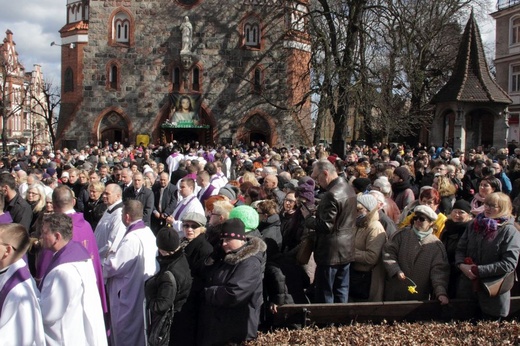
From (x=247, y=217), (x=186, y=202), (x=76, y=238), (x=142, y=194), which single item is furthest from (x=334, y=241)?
(x=142, y=194)

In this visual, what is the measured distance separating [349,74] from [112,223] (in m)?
17.2

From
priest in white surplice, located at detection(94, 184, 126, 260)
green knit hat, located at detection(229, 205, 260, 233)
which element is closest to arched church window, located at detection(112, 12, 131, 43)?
priest in white surplice, located at detection(94, 184, 126, 260)

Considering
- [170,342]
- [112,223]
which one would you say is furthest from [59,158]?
[170,342]

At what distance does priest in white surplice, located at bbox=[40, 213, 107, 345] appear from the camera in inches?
175

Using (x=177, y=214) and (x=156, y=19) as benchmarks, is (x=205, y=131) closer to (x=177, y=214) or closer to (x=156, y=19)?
(x=156, y=19)

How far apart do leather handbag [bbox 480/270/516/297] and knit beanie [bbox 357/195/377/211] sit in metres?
1.49

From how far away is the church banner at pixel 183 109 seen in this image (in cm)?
3525

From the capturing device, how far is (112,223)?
6.89 m

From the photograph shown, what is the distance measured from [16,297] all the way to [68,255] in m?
0.64

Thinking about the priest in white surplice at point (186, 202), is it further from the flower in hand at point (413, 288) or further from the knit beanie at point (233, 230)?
the flower in hand at point (413, 288)

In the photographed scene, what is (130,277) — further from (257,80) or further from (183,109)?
(257,80)

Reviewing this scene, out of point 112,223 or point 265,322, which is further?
point 112,223

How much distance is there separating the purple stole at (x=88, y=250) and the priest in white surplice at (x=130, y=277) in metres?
0.19

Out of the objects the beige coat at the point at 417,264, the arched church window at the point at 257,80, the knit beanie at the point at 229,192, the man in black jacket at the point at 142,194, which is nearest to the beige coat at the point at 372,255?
the beige coat at the point at 417,264
